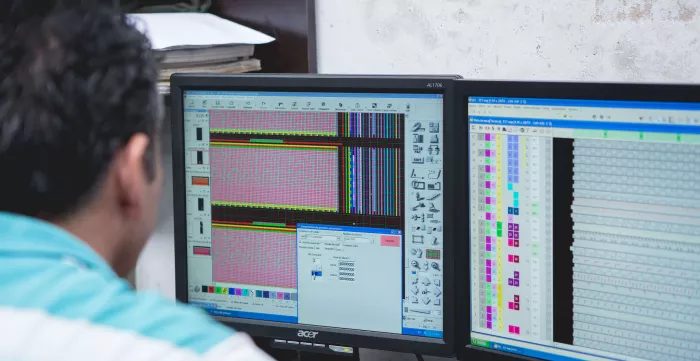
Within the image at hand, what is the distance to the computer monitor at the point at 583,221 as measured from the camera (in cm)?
90

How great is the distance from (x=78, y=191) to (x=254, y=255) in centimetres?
55

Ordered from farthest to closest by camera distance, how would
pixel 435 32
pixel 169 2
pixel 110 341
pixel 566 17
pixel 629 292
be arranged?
pixel 169 2, pixel 435 32, pixel 566 17, pixel 629 292, pixel 110 341

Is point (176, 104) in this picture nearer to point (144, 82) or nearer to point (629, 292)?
point (144, 82)

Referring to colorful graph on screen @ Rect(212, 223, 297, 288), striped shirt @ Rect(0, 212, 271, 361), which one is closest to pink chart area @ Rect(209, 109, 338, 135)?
colorful graph on screen @ Rect(212, 223, 297, 288)

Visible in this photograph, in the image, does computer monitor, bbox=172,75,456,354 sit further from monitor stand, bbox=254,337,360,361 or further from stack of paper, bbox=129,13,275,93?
stack of paper, bbox=129,13,275,93

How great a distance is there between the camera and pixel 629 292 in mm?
944

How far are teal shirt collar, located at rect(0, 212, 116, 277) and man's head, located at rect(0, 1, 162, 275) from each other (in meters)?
0.03

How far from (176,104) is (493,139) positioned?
478 mm

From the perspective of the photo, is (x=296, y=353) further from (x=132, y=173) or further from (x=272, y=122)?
(x=132, y=173)

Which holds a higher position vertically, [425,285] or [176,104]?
[176,104]

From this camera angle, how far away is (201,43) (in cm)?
131

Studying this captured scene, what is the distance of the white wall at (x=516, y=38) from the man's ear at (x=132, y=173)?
765 millimetres

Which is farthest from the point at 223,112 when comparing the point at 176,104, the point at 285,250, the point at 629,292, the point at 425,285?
the point at 629,292

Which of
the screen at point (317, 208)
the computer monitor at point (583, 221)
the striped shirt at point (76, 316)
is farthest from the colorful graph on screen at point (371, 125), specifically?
the striped shirt at point (76, 316)
